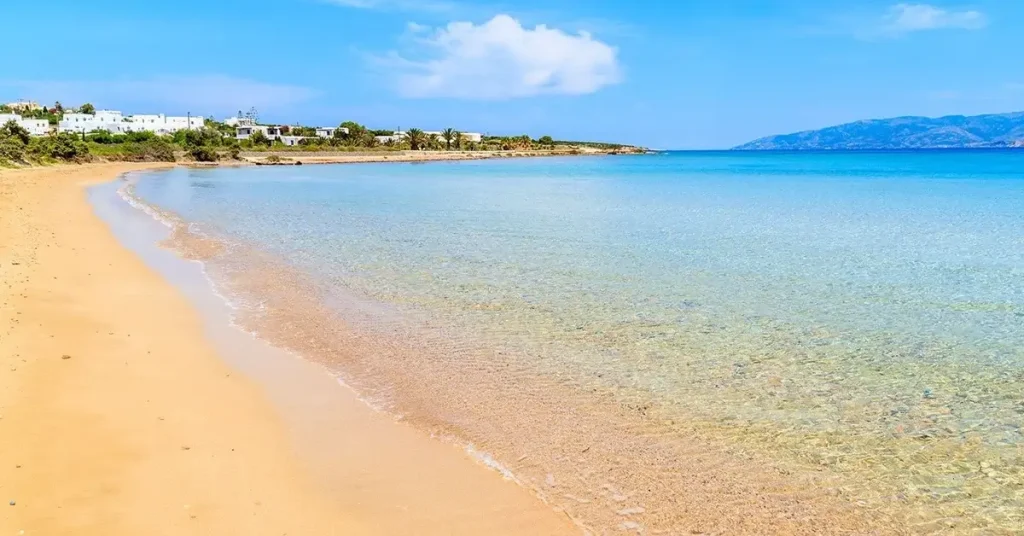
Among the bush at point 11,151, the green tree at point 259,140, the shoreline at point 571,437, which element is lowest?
the shoreline at point 571,437

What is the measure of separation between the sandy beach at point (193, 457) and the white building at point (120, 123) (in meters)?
154

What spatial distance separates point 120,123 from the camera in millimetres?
159375

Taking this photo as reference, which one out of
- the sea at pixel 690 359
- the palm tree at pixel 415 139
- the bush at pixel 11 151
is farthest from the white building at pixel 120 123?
the sea at pixel 690 359

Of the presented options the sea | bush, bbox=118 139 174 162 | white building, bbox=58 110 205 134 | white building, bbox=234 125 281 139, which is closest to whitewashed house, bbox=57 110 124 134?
white building, bbox=58 110 205 134

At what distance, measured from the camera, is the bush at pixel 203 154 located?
99250mm

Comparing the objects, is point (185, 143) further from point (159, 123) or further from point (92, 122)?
point (159, 123)

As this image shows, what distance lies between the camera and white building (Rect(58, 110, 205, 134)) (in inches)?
5871

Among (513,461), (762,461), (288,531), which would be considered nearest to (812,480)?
(762,461)

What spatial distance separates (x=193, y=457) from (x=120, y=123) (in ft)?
591

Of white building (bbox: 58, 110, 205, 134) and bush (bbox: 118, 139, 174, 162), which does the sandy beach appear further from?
white building (bbox: 58, 110, 205, 134)

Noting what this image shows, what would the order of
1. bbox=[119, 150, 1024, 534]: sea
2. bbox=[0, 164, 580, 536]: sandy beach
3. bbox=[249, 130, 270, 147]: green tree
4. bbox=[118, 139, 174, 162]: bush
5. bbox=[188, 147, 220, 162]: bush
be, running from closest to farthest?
bbox=[0, 164, 580, 536]: sandy beach
bbox=[119, 150, 1024, 534]: sea
bbox=[118, 139, 174, 162]: bush
bbox=[188, 147, 220, 162]: bush
bbox=[249, 130, 270, 147]: green tree

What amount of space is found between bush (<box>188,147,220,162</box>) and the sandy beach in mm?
98223

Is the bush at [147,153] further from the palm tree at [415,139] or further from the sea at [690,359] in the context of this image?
the sea at [690,359]

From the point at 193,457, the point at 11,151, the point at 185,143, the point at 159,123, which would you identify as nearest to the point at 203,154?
the point at 185,143
